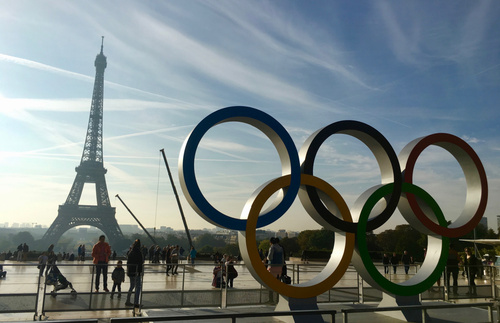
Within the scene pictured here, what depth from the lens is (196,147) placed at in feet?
27.8

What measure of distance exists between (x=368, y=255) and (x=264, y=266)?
2582 millimetres

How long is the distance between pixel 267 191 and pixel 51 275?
5.91 m

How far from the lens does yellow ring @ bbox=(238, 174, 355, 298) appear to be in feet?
27.9

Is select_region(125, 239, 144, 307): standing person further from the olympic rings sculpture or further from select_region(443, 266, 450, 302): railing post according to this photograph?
select_region(443, 266, 450, 302): railing post

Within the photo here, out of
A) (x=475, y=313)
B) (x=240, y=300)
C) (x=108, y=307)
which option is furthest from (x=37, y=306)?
(x=475, y=313)

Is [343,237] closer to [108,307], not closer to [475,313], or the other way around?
[475,313]

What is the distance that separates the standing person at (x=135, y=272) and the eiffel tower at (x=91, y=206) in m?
58.4

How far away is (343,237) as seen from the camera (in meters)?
9.37

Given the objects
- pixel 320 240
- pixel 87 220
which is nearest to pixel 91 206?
pixel 87 220

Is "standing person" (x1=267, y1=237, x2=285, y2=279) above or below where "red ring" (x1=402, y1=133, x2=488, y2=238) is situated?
below

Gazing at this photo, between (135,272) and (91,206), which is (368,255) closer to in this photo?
(135,272)

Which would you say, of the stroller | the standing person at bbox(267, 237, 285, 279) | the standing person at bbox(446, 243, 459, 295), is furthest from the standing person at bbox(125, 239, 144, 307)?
the standing person at bbox(446, 243, 459, 295)

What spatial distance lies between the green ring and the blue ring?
189cm

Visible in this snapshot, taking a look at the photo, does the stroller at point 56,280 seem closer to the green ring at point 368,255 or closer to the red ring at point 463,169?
the green ring at point 368,255
